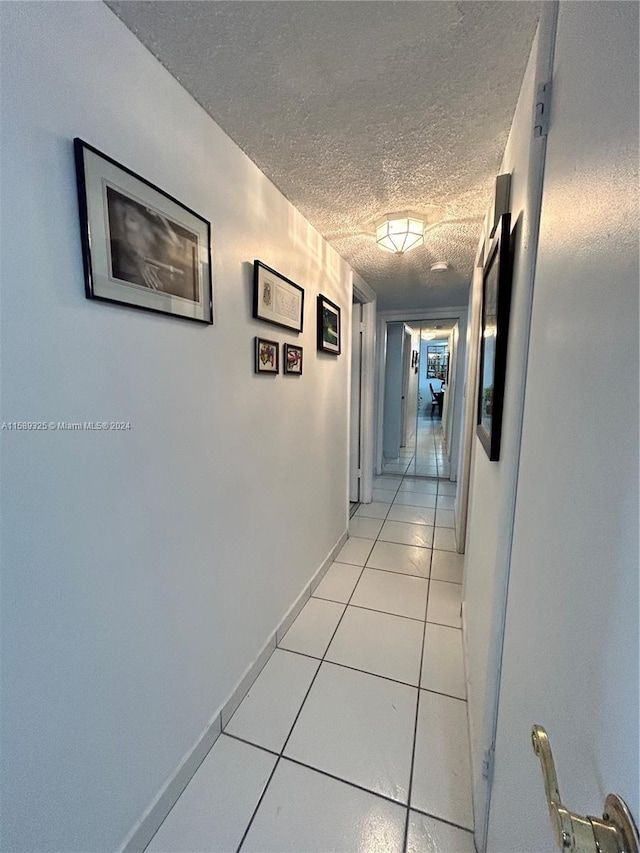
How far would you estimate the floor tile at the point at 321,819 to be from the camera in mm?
997

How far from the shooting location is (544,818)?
48cm

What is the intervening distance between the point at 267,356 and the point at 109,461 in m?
0.85

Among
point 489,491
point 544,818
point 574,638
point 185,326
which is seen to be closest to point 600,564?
point 574,638

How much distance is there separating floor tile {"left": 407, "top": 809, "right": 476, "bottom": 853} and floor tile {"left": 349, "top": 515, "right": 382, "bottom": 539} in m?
1.93

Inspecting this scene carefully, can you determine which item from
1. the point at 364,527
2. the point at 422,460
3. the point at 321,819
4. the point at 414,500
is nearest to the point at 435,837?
the point at 321,819

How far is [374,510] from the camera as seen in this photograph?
357 cm

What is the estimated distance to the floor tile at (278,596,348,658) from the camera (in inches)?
68.4

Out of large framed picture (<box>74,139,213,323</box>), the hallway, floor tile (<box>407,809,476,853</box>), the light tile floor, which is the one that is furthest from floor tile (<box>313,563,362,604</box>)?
the hallway

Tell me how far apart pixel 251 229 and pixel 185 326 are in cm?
61

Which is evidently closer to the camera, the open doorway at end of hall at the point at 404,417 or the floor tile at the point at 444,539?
the floor tile at the point at 444,539

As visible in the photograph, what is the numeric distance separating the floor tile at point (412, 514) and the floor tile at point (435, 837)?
7.51ft

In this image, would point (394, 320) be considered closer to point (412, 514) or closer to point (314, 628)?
point (412, 514)

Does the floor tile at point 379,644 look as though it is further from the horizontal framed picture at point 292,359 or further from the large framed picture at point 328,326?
the large framed picture at point 328,326

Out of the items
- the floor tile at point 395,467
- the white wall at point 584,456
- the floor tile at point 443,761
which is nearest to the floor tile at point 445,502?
the floor tile at point 395,467
